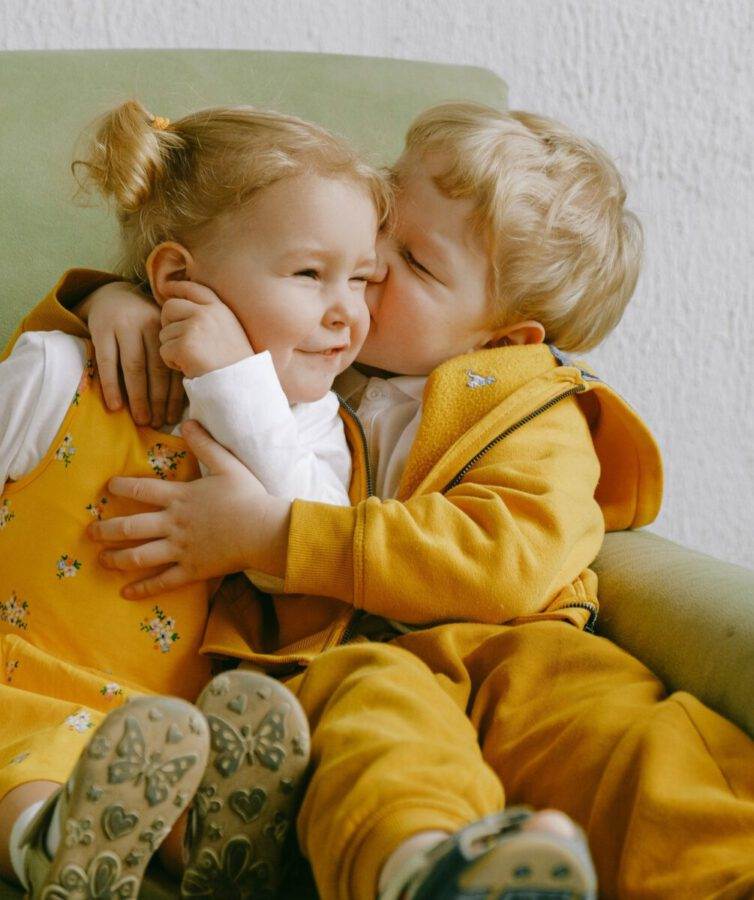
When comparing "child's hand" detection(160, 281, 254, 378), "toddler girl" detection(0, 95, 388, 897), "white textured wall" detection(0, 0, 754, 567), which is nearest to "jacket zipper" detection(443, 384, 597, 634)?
"toddler girl" detection(0, 95, 388, 897)

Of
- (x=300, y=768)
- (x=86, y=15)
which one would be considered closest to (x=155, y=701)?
(x=300, y=768)

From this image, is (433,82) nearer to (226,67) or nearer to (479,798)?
(226,67)

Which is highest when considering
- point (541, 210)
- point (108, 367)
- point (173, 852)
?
point (541, 210)

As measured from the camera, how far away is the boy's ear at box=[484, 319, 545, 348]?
3.88ft

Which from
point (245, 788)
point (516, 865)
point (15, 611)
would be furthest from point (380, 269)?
point (516, 865)

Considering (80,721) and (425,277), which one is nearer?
(80,721)

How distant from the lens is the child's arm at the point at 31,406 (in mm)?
955

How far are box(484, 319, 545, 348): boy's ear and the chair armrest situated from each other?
0.77 feet

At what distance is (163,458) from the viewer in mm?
992

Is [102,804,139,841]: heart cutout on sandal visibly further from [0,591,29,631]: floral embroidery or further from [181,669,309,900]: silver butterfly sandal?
[0,591,29,631]: floral embroidery

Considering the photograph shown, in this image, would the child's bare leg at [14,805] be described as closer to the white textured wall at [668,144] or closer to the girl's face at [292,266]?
the girl's face at [292,266]

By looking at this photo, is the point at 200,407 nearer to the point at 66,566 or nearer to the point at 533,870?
the point at 66,566

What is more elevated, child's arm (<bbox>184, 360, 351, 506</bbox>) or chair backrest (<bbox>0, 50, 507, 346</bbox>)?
chair backrest (<bbox>0, 50, 507, 346</bbox>)

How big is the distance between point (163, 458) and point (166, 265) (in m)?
0.18
